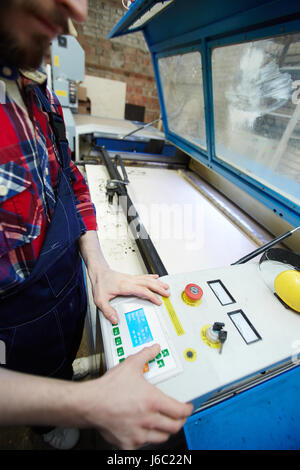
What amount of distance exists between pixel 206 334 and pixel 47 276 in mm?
487

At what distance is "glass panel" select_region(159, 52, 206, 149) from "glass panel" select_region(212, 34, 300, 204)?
0.72 feet

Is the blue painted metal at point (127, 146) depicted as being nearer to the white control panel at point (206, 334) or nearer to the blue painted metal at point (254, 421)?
the white control panel at point (206, 334)

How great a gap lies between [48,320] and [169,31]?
188 cm

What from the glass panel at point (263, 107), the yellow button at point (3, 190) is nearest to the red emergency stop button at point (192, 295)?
the yellow button at point (3, 190)

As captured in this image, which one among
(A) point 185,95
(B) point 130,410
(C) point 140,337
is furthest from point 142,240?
(A) point 185,95

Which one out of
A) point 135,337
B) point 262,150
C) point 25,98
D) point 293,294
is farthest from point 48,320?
point 262,150

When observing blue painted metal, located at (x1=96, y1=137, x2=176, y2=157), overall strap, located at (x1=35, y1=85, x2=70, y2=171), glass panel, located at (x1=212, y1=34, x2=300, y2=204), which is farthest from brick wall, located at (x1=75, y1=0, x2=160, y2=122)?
overall strap, located at (x1=35, y1=85, x2=70, y2=171)

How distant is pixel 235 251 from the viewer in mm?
1108

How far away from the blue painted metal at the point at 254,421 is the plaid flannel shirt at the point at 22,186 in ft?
2.06

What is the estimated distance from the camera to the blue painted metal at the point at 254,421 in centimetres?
56

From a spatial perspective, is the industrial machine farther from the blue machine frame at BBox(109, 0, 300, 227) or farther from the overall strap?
the overall strap

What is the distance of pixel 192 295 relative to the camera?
571 mm

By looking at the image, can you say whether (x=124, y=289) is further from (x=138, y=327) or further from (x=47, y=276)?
(x=47, y=276)
